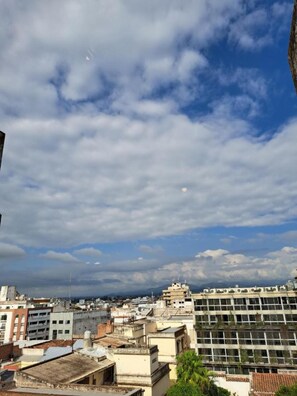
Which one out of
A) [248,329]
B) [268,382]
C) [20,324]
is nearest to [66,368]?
[268,382]

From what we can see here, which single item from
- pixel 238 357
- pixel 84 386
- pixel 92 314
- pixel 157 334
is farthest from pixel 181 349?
pixel 92 314

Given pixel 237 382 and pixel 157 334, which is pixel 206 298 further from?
pixel 237 382

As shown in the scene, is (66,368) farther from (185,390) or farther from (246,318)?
(246,318)

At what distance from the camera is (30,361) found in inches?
1517

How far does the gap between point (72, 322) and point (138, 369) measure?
6308 cm

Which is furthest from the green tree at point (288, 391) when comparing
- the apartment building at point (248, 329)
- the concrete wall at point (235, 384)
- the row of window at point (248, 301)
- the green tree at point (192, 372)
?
the row of window at point (248, 301)

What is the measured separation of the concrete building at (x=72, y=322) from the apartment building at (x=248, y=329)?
47085mm

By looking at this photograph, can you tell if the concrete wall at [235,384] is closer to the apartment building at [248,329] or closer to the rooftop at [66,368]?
the apartment building at [248,329]

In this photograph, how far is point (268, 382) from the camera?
3325cm

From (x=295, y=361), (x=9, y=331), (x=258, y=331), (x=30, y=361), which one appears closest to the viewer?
(x=30, y=361)

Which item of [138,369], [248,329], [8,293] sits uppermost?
[8,293]

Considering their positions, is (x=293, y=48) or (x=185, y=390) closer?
(x=293, y=48)

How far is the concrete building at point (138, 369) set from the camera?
32.8 m

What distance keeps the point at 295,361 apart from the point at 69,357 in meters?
36.1
